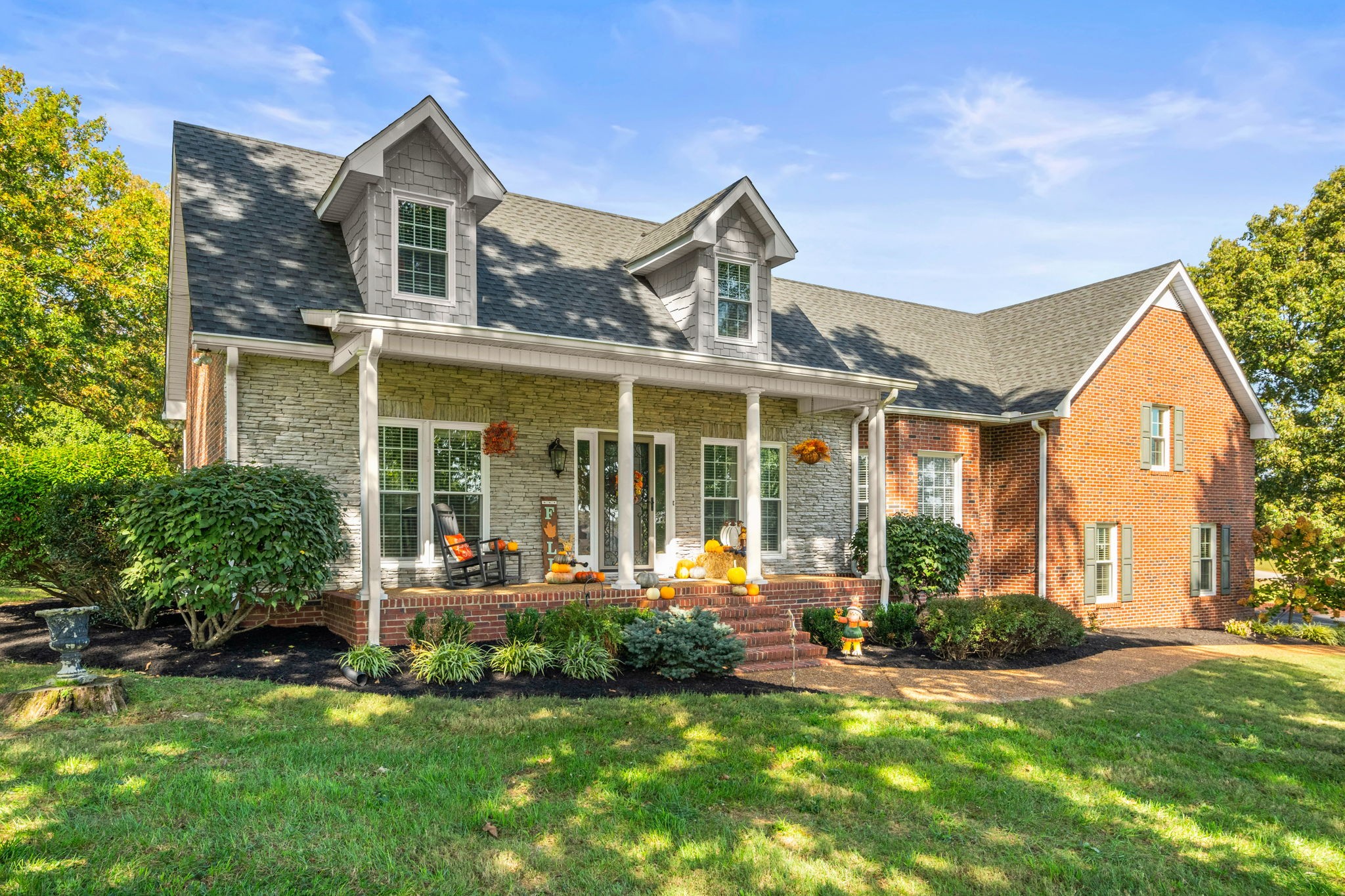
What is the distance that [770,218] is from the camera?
480 inches

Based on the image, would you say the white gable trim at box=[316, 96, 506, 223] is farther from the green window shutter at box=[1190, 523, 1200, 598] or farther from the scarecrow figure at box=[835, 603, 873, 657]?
the green window shutter at box=[1190, 523, 1200, 598]

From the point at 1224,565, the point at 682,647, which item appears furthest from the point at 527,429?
the point at 1224,565

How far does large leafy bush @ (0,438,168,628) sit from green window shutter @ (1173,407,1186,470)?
18.0 meters

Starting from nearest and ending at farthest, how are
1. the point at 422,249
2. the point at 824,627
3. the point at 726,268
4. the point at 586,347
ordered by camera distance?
1. the point at 586,347
2. the point at 422,249
3. the point at 824,627
4. the point at 726,268

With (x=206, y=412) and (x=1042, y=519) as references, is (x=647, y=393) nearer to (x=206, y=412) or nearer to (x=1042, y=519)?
(x=206, y=412)

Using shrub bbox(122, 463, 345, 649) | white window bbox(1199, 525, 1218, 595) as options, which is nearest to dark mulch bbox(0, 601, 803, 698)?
shrub bbox(122, 463, 345, 649)

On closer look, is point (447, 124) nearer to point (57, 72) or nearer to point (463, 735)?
point (463, 735)

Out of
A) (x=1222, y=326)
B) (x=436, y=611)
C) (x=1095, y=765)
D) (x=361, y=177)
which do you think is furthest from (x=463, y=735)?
(x=1222, y=326)

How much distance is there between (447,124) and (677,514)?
635 centimetres

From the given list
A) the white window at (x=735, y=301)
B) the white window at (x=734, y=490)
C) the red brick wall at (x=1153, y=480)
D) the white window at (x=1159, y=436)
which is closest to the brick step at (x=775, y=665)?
the white window at (x=734, y=490)

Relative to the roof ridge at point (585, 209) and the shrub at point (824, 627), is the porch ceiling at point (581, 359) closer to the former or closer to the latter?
the shrub at point (824, 627)

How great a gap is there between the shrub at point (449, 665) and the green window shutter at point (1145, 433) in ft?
47.1

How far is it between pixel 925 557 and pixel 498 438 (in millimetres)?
6767

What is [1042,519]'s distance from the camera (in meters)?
15.0
